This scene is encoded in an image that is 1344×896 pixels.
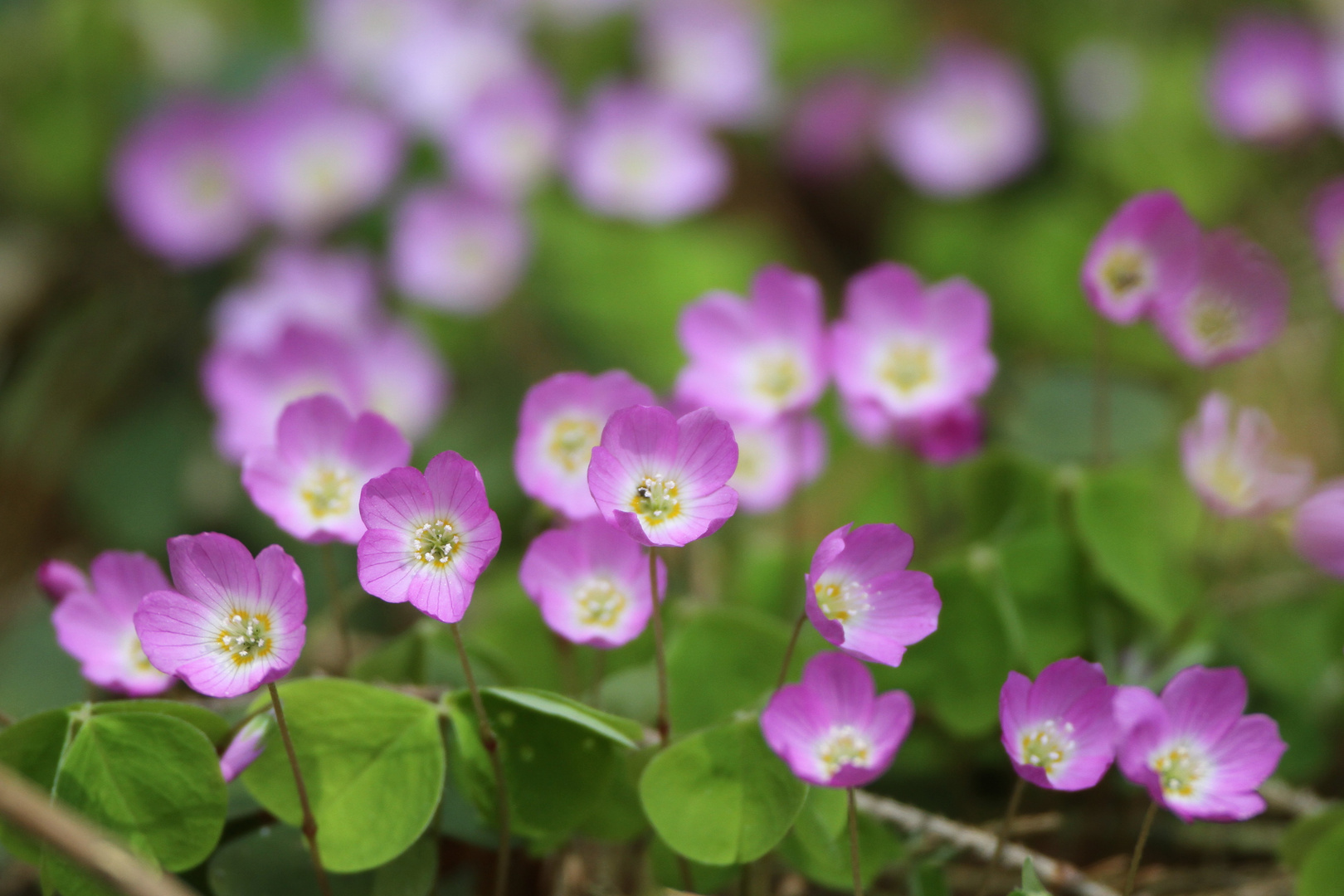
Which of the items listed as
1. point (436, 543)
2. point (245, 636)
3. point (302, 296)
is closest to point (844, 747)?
point (436, 543)

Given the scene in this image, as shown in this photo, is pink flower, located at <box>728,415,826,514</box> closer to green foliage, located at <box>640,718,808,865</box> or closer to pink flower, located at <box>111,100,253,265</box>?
green foliage, located at <box>640,718,808,865</box>

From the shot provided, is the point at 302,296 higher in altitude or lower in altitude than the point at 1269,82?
lower

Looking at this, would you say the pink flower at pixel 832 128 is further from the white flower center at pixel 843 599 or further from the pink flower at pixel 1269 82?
the white flower center at pixel 843 599

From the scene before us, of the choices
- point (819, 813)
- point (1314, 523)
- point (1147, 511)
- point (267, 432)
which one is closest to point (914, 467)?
point (1147, 511)

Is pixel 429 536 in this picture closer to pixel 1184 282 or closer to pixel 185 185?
pixel 1184 282

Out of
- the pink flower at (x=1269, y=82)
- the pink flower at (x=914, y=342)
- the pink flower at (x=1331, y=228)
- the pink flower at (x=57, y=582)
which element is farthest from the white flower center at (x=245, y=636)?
the pink flower at (x=1269, y=82)

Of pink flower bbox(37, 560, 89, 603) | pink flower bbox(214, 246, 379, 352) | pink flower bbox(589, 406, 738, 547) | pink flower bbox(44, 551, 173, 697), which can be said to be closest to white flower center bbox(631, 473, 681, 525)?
pink flower bbox(589, 406, 738, 547)

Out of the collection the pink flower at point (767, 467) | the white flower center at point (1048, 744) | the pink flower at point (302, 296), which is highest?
the white flower center at point (1048, 744)
